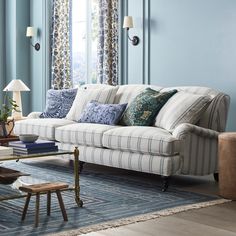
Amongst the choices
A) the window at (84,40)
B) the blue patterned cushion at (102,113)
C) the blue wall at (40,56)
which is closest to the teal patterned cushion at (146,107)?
the blue patterned cushion at (102,113)

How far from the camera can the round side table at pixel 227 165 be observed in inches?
152

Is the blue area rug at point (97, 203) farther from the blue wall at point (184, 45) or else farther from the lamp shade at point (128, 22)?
the lamp shade at point (128, 22)

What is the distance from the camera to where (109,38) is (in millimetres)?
6668

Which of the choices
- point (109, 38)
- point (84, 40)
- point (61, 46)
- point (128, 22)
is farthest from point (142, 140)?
point (61, 46)

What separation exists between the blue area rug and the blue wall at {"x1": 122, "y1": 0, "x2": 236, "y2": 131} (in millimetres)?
1462

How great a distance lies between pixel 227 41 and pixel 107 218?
2687 mm

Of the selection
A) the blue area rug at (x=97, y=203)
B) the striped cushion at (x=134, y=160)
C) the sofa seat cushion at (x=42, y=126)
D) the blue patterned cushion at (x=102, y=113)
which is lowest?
the blue area rug at (x=97, y=203)

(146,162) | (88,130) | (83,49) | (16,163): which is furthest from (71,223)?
(83,49)

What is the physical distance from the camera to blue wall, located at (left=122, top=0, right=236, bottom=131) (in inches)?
208

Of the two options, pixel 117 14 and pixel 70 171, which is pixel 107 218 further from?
pixel 117 14

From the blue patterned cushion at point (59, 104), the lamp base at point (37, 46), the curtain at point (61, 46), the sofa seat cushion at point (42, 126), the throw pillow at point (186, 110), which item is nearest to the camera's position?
the throw pillow at point (186, 110)

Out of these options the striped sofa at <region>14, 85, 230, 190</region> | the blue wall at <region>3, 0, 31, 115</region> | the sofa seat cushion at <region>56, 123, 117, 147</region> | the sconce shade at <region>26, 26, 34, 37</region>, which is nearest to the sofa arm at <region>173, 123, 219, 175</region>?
the striped sofa at <region>14, 85, 230, 190</region>

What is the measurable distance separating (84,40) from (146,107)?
9.17 ft

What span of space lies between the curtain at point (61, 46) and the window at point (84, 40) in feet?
0.33
